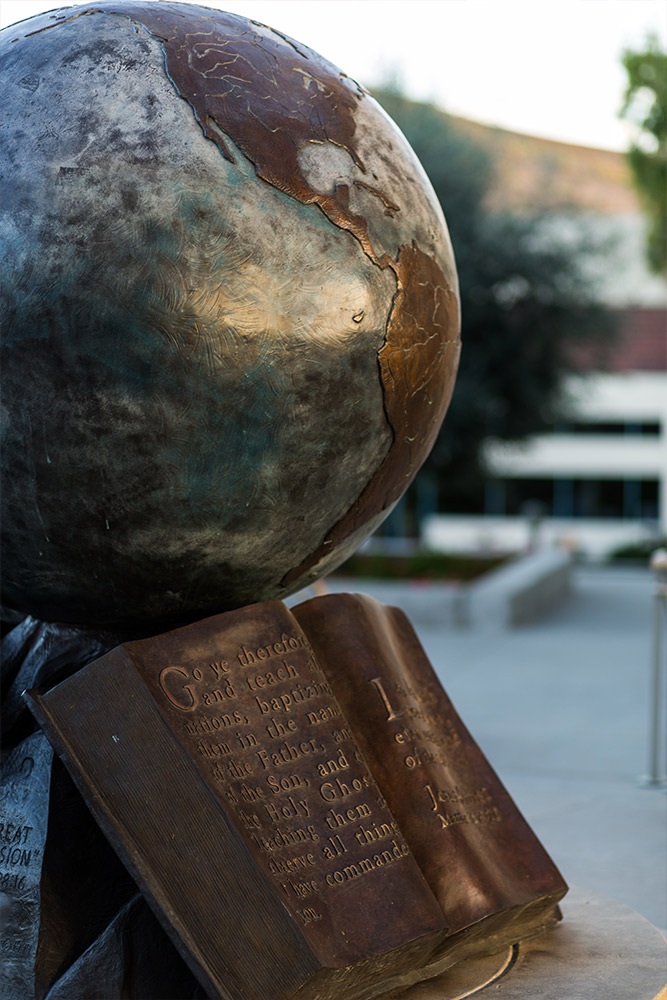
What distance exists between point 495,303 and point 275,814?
1307cm

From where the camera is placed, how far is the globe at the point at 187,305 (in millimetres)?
2736

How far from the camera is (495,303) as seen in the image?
50.0ft

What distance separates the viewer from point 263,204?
111 inches

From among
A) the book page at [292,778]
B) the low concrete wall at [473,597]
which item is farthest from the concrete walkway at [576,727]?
the book page at [292,778]

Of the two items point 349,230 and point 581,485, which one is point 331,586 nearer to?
point 349,230

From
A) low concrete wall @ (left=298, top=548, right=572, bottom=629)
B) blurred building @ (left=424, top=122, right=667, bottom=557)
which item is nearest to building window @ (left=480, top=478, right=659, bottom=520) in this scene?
blurred building @ (left=424, top=122, right=667, bottom=557)

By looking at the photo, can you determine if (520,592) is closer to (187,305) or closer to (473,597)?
(473,597)

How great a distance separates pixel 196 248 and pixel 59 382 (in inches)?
18.2

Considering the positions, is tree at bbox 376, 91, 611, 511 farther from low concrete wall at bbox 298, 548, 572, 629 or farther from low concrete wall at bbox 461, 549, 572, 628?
low concrete wall at bbox 298, 548, 572, 629

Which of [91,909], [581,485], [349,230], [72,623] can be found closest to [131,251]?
[349,230]

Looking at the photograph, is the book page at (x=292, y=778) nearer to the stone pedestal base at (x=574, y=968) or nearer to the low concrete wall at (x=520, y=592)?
the stone pedestal base at (x=574, y=968)

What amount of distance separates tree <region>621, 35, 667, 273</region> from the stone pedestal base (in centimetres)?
2174

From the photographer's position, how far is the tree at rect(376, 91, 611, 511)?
14867mm

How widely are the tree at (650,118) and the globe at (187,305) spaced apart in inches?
848
